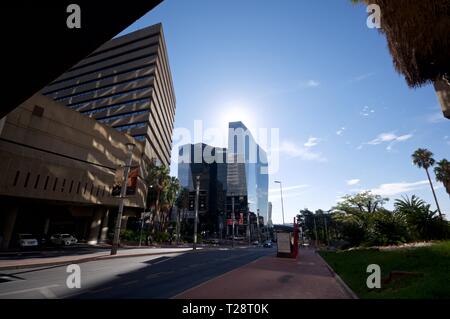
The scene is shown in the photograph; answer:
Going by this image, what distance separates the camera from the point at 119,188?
2164 cm

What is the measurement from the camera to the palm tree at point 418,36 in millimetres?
6883

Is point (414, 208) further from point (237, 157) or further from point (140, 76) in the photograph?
point (237, 157)

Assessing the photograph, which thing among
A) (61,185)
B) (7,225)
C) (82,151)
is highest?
(82,151)

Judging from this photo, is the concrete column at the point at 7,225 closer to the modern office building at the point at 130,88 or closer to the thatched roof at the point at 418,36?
the modern office building at the point at 130,88

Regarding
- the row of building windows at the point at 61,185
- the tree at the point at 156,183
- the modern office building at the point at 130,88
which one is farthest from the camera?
the modern office building at the point at 130,88

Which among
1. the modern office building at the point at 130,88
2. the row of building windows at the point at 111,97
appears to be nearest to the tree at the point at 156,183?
the modern office building at the point at 130,88

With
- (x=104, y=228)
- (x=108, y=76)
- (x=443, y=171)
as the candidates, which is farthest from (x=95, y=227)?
(x=443, y=171)

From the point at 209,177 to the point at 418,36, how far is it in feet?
389

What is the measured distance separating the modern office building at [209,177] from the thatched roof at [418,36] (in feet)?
108

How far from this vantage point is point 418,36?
722 centimetres

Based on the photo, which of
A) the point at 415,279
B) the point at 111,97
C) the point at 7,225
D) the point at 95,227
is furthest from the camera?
the point at 111,97

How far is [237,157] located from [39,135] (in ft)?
Answer: 495

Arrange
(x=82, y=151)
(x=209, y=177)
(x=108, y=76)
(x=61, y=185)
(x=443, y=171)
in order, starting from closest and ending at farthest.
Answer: (x=61, y=185)
(x=82, y=151)
(x=443, y=171)
(x=108, y=76)
(x=209, y=177)

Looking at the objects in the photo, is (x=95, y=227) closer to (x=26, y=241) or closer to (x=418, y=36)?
(x=26, y=241)
